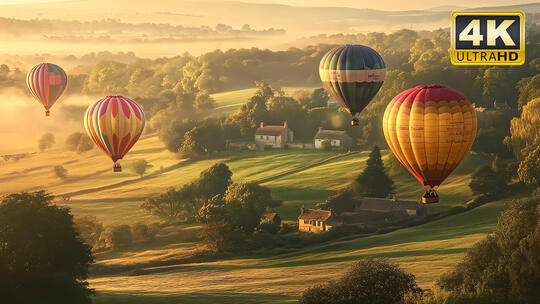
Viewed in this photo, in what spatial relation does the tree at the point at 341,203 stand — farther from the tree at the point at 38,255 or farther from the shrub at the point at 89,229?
the tree at the point at 38,255

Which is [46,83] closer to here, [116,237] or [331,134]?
[116,237]

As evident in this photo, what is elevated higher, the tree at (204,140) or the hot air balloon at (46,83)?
the hot air balloon at (46,83)

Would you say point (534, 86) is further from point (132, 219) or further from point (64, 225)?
point (64, 225)

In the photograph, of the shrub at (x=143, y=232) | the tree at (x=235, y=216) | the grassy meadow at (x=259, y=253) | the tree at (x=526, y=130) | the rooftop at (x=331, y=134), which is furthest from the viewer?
the rooftop at (x=331, y=134)

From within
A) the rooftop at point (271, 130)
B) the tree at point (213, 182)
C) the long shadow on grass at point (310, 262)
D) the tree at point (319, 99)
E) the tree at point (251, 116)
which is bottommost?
the long shadow on grass at point (310, 262)

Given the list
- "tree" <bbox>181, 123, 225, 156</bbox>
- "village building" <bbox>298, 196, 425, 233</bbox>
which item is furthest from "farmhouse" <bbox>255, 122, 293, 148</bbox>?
"village building" <bbox>298, 196, 425, 233</bbox>

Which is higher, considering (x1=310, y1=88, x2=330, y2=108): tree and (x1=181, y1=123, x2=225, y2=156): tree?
(x1=310, y1=88, x2=330, y2=108): tree

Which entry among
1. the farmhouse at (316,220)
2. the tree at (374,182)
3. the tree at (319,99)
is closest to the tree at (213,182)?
the farmhouse at (316,220)

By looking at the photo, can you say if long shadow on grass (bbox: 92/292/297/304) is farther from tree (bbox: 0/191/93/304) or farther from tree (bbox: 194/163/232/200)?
tree (bbox: 194/163/232/200)
